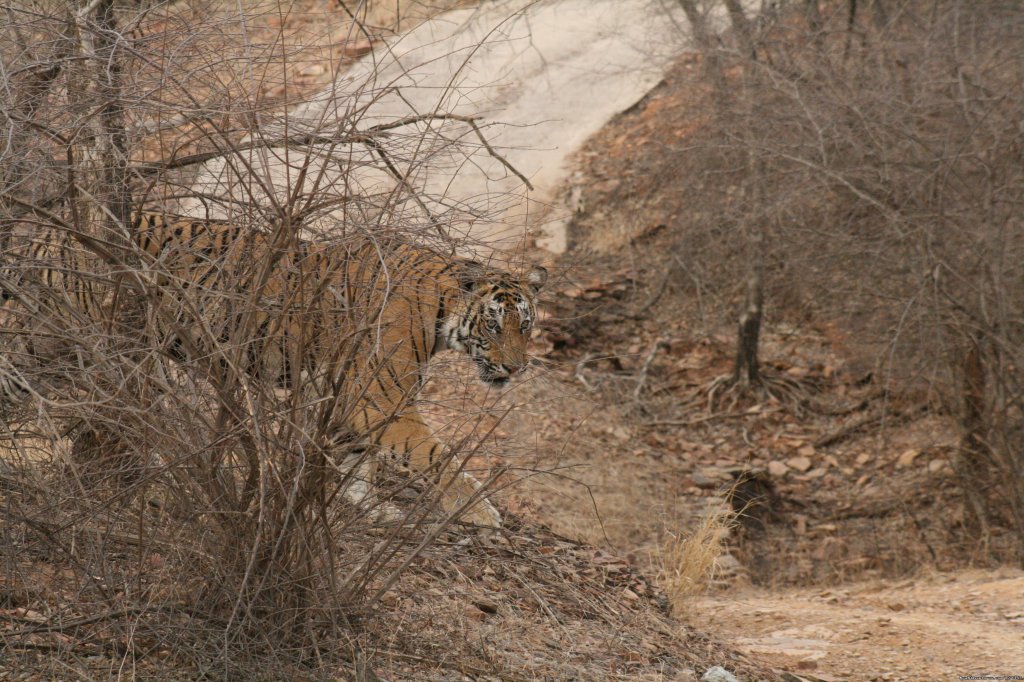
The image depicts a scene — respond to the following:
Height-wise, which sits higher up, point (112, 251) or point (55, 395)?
point (112, 251)

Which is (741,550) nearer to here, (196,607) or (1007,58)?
(1007,58)

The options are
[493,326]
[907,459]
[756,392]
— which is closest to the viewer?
[493,326]

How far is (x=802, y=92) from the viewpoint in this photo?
9266 mm

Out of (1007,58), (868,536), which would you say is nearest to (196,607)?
(868,536)

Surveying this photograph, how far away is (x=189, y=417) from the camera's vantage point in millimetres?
3422

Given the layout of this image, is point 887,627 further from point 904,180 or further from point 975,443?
point 904,180

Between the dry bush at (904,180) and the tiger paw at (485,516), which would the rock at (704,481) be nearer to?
the dry bush at (904,180)

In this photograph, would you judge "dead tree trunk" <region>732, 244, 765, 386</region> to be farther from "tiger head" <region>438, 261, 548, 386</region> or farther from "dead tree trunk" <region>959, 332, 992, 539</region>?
"tiger head" <region>438, 261, 548, 386</region>

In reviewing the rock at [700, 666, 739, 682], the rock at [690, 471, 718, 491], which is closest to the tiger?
the rock at [700, 666, 739, 682]

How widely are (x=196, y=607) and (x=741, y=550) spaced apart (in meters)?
5.77

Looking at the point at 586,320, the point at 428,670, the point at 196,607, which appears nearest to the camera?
the point at 196,607

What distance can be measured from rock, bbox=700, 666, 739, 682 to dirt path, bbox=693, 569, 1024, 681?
1.80ft

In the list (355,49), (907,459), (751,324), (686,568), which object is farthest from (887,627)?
(751,324)

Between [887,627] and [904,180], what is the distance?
3558 mm
